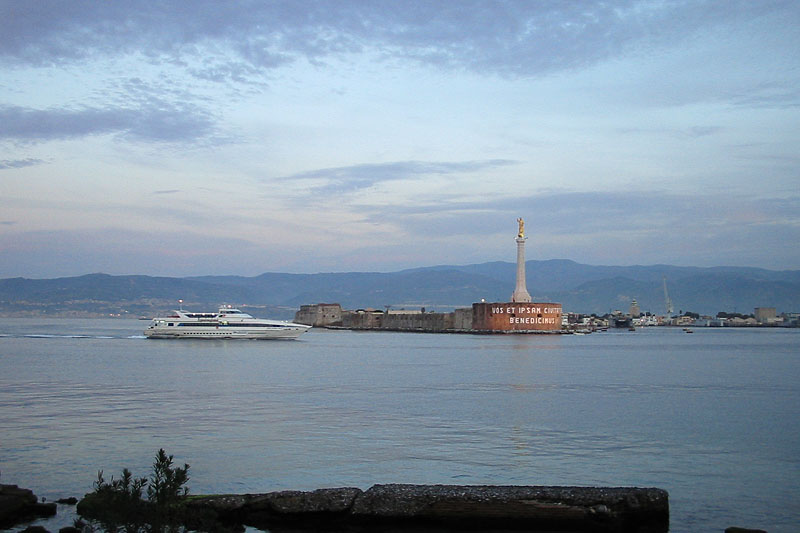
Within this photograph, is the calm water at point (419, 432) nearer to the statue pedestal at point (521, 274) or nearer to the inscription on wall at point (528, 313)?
the statue pedestal at point (521, 274)

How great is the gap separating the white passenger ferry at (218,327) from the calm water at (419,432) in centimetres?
3592

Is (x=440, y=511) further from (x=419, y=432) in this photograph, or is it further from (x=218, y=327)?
(x=218, y=327)

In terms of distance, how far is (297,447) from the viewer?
15266mm

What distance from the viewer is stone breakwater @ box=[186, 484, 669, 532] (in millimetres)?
10070

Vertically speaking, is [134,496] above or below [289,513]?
above

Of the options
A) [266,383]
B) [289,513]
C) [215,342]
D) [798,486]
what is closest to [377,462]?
[289,513]

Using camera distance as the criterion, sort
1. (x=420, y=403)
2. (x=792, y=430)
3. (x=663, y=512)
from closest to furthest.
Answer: (x=663, y=512) → (x=792, y=430) → (x=420, y=403)

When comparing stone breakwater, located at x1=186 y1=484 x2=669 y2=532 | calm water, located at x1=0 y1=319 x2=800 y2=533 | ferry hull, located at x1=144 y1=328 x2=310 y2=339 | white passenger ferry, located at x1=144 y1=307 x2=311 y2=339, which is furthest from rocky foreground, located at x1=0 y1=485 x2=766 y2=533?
white passenger ferry, located at x1=144 y1=307 x2=311 y2=339

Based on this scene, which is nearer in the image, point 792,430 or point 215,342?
point 792,430

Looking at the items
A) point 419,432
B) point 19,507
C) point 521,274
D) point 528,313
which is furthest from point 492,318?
point 19,507

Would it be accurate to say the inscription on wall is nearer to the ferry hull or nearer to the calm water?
the ferry hull

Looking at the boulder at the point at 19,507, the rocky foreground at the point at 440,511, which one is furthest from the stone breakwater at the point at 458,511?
the boulder at the point at 19,507

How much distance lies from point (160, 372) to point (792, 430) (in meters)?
26.2

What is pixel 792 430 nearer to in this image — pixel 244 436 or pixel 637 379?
pixel 244 436
